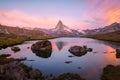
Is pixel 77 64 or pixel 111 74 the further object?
pixel 77 64

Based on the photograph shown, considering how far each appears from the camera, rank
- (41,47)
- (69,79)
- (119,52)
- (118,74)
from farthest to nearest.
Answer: (41,47) → (119,52) → (118,74) → (69,79)

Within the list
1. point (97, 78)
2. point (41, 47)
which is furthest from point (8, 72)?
point (41, 47)

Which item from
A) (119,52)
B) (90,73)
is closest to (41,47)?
(119,52)

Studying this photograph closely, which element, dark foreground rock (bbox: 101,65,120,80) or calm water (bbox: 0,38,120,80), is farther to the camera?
calm water (bbox: 0,38,120,80)

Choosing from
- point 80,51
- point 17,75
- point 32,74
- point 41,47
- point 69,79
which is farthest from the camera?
point 41,47

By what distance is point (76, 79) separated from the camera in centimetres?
4219

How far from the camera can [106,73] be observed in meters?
53.1

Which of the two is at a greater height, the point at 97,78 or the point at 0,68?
the point at 0,68

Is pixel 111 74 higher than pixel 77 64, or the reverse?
pixel 77 64

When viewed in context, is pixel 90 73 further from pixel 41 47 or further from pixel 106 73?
pixel 41 47

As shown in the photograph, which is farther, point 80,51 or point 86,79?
point 80,51

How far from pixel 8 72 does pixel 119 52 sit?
7125 cm

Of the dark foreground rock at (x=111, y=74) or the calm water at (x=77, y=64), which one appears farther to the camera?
the calm water at (x=77, y=64)

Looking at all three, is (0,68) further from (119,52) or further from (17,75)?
(119,52)
